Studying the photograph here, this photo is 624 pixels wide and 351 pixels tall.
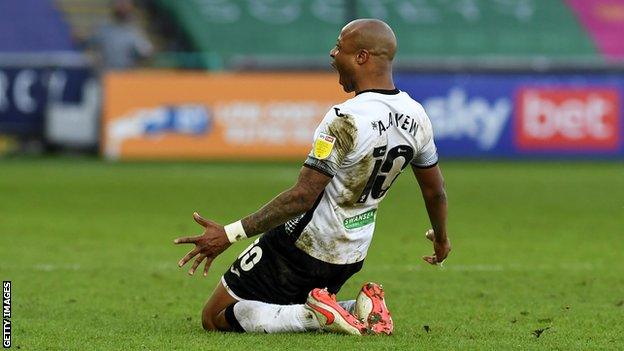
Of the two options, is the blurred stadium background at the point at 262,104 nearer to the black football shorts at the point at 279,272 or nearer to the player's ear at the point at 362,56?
the black football shorts at the point at 279,272

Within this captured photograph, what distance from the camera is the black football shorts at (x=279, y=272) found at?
22.0 feet


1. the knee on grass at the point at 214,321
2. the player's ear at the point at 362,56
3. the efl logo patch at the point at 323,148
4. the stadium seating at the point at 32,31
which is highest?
the player's ear at the point at 362,56

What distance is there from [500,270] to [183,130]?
12105 mm

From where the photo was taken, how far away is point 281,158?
21953 millimetres

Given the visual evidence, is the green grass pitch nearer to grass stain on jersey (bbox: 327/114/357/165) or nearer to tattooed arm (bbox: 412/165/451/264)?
tattooed arm (bbox: 412/165/451/264)

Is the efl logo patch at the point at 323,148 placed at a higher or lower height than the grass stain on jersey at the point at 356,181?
higher

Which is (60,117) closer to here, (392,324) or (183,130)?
(183,130)

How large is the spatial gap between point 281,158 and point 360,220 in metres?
15.3

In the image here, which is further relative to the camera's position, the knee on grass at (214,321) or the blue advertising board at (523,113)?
the blue advertising board at (523,113)

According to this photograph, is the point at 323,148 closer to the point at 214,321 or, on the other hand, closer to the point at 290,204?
the point at 290,204

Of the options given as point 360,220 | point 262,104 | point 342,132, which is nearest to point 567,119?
point 262,104

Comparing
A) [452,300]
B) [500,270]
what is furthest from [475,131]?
[452,300]

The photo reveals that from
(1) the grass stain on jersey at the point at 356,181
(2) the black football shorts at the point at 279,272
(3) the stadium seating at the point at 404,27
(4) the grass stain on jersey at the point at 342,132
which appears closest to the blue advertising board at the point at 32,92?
(3) the stadium seating at the point at 404,27

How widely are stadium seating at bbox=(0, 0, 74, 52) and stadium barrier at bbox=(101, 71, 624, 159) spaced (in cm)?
569
